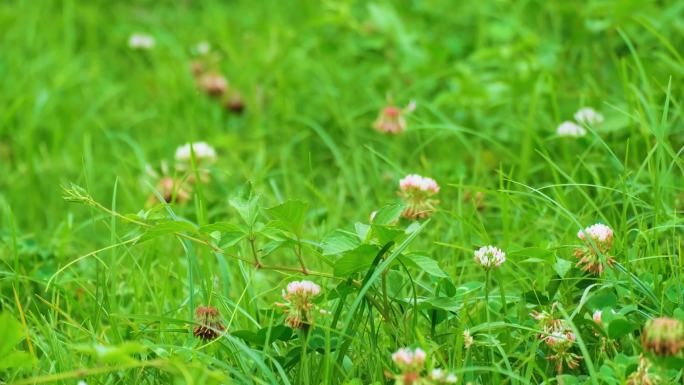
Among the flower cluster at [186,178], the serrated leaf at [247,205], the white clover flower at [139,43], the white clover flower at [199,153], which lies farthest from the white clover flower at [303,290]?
the white clover flower at [139,43]

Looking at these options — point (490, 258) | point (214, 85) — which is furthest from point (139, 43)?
point (490, 258)

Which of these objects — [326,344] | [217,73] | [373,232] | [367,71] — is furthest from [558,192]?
[217,73]

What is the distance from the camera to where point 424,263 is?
1.50 m

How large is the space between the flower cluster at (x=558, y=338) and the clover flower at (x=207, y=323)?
0.51 m

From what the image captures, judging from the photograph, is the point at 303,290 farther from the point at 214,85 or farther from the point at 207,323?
the point at 214,85

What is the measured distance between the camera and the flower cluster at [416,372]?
4.36ft

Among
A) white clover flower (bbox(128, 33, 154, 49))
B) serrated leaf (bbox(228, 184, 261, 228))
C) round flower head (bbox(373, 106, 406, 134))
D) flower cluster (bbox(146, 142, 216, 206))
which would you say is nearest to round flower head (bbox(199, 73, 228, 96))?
white clover flower (bbox(128, 33, 154, 49))

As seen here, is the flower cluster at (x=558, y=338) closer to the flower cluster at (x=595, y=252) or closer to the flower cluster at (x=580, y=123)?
the flower cluster at (x=595, y=252)

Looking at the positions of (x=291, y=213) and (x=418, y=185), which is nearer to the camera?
(x=291, y=213)

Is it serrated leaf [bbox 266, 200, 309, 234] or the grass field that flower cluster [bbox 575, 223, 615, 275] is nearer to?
the grass field

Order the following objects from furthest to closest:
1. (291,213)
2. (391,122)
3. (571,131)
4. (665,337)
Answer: (391,122)
(571,131)
(291,213)
(665,337)

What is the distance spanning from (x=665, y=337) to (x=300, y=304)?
1.80 feet

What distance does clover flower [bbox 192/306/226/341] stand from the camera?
5.14ft

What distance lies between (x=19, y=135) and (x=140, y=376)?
164cm
